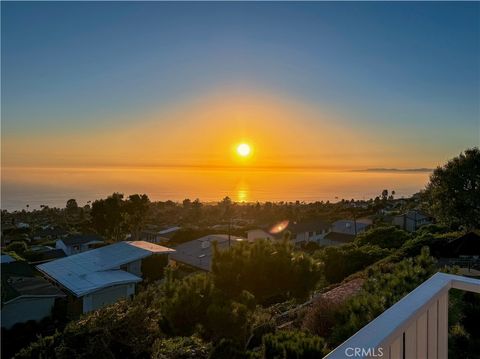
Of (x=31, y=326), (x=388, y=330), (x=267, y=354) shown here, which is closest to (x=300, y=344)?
(x=267, y=354)

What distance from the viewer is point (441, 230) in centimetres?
2127

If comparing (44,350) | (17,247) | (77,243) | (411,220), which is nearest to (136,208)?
(77,243)

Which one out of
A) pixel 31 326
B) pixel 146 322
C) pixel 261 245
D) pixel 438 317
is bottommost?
pixel 31 326

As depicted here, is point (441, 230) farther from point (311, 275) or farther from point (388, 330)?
point (388, 330)

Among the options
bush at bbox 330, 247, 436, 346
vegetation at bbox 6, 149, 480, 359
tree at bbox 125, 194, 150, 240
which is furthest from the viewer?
tree at bbox 125, 194, 150, 240

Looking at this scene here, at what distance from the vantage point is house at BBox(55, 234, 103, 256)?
1086 inches

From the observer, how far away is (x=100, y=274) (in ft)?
53.3

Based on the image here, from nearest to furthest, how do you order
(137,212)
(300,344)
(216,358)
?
(300,344) < (216,358) < (137,212)

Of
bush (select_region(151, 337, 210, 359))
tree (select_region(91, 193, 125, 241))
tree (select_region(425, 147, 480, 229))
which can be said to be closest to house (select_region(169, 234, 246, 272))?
tree (select_region(91, 193, 125, 241))

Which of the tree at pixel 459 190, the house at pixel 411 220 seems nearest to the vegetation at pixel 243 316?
the tree at pixel 459 190

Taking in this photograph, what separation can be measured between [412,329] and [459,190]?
21.5 meters

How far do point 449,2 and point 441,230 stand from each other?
1839 centimetres

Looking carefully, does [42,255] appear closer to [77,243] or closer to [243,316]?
[77,243]

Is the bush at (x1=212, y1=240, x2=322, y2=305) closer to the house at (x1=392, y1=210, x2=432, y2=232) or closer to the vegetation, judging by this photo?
the vegetation
